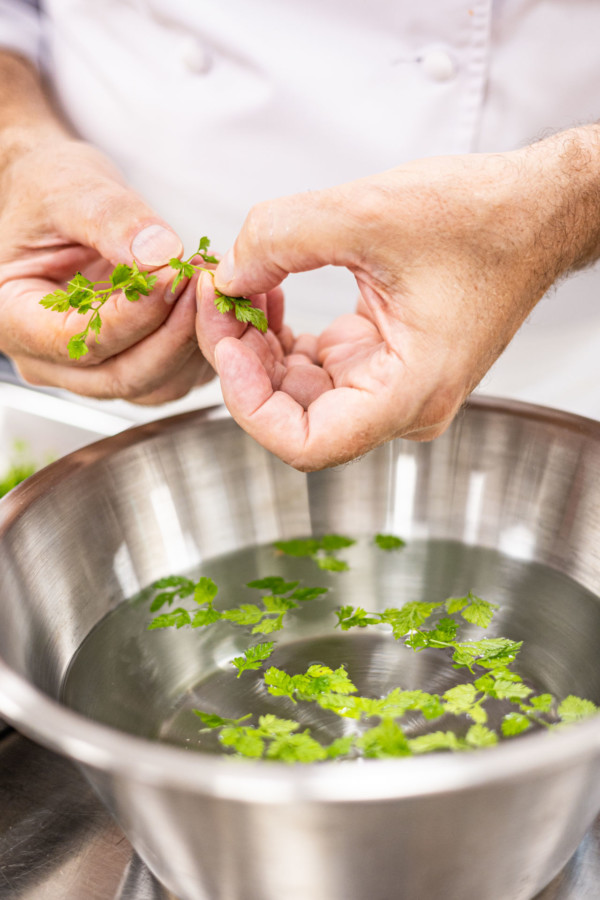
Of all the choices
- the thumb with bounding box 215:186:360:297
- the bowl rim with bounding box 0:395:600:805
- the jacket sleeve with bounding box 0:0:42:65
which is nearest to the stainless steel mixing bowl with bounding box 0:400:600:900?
the bowl rim with bounding box 0:395:600:805

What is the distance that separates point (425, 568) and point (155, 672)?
15.0 inches

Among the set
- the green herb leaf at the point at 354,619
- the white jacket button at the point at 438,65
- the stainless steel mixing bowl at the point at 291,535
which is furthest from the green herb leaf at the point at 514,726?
the white jacket button at the point at 438,65

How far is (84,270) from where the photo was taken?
1194mm

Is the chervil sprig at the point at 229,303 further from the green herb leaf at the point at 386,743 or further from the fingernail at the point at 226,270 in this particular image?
the green herb leaf at the point at 386,743

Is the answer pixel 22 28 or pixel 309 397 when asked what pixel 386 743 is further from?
pixel 22 28

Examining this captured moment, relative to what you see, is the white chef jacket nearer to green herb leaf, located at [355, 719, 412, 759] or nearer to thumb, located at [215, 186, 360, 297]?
thumb, located at [215, 186, 360, 297]

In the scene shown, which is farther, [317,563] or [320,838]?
[317,563]

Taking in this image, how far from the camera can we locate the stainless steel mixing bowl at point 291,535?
52cm

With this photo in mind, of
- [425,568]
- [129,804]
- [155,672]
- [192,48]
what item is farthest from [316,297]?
[129,804]

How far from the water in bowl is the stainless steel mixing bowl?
1 cm

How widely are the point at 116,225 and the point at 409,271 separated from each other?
0.38m

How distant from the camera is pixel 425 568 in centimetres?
110

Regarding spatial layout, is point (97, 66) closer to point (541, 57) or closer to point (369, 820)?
point (541, 57)

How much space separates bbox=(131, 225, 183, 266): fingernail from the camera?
0.95m
